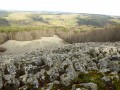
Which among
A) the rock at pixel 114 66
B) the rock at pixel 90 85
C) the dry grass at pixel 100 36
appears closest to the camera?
the rock at pixel 90 85

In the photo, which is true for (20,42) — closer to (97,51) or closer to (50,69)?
(97,51)

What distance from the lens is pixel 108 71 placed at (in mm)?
28438

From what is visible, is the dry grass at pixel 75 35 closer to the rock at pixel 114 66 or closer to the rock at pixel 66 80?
the rock at pixel 114 66

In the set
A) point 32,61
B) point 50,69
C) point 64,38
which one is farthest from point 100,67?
point 64,38

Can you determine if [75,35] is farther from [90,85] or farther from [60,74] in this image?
[90,85]

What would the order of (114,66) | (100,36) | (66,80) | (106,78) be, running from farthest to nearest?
(100,36) < (114,66) < (66,80) < (106,78)

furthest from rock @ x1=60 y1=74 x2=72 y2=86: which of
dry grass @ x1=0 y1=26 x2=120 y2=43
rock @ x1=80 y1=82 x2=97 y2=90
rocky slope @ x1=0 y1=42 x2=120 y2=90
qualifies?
dry grass @ x1=0 y1=26 x2=120 y2=43

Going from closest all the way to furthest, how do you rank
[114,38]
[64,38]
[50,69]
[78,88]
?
[78,88] → [50,69] → [114,38] → [64,38]

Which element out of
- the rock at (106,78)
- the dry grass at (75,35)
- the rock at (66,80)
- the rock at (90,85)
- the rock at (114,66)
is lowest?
the dry grass at (75,35)

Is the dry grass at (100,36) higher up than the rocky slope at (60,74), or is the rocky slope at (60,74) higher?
the rocky slope at (60,74)

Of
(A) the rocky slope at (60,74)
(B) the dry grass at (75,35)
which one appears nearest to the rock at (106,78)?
(A) the rocky slope at (60,74)

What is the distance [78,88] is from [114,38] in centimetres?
8672

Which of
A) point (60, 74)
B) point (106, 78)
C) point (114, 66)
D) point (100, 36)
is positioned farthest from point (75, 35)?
point (106, 78)

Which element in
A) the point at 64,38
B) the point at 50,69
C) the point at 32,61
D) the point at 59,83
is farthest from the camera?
the point at 64,38
